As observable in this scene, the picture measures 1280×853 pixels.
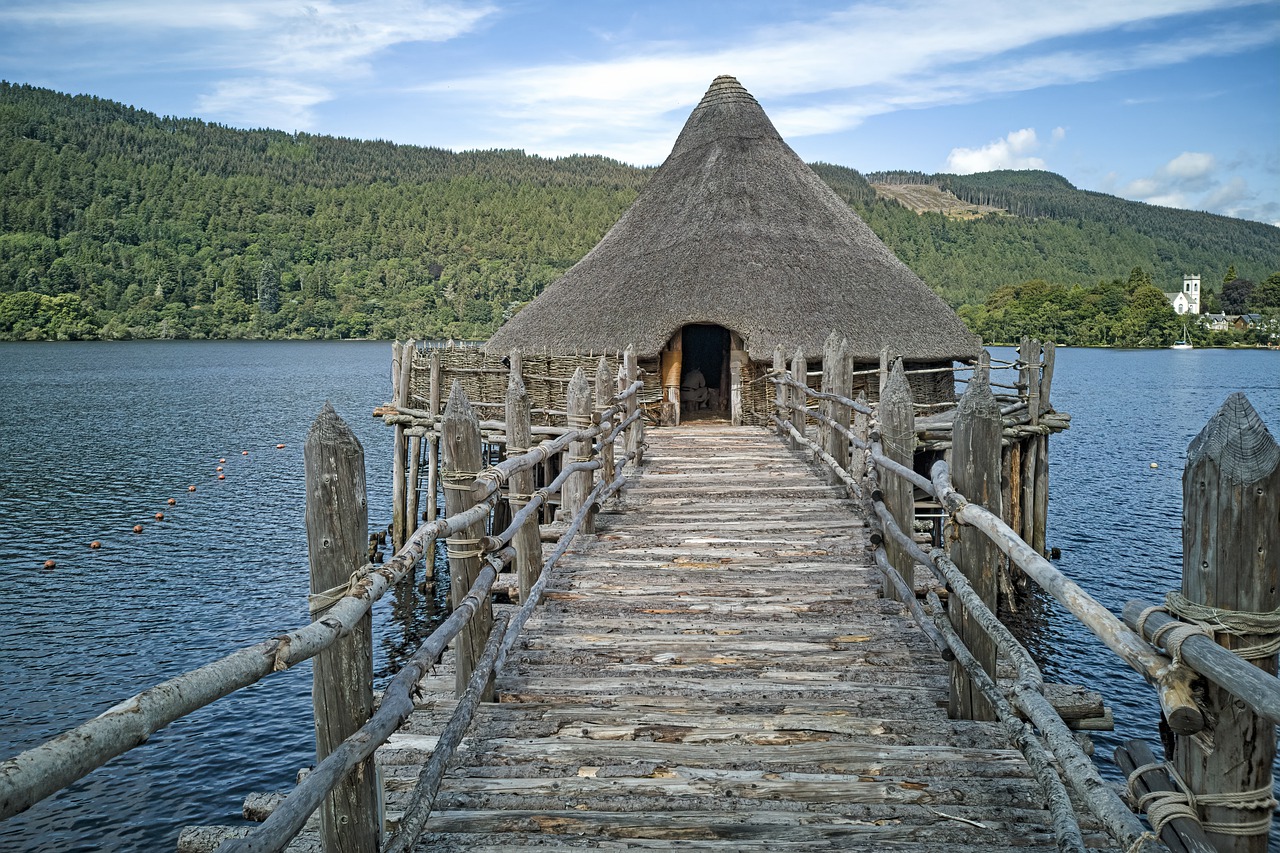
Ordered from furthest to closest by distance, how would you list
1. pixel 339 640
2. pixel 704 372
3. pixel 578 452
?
pixel 704 372
pixel 578 452
pixel 339 640

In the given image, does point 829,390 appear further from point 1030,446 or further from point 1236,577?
point 1236,577

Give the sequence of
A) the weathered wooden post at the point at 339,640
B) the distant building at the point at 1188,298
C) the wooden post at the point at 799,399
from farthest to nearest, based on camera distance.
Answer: the distant building at the point at 1188,298 < the wooden post at the point at 799,399 < the weathered wooden post at the point at 339,640

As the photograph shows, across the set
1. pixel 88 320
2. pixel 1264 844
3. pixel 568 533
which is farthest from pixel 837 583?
pixel 88 320

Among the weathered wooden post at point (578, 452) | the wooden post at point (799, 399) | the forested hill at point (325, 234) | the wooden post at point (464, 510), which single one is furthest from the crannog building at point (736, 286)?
the forested hill at point (325, 234)

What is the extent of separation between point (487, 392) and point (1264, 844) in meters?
18.3

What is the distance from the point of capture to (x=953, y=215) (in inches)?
7116

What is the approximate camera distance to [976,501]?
13.7ft

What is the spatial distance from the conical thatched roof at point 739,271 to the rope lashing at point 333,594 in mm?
17063

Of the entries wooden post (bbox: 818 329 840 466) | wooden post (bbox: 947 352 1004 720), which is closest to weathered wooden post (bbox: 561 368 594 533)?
wooden post (bbox: 818 329 840 466)

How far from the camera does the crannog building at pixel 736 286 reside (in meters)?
20.7

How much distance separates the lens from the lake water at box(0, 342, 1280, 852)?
35.1ft

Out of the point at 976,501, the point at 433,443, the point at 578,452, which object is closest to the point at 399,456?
the point at 433,443

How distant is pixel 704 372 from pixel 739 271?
416cm

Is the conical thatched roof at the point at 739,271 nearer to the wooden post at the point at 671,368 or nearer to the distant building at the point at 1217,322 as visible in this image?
the wooden post at the point at 671,368
